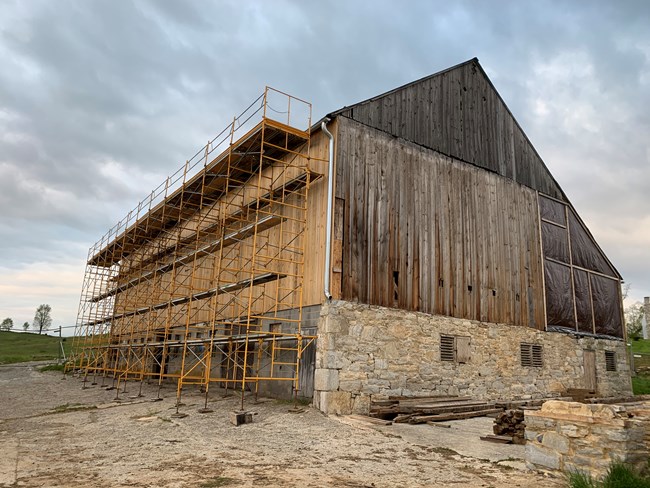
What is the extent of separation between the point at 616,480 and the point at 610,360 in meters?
16.5

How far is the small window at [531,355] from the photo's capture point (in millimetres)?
16578

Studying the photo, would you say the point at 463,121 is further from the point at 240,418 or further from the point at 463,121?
the point at 240,418

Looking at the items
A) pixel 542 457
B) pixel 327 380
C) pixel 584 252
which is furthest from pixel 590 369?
pixel 542 457

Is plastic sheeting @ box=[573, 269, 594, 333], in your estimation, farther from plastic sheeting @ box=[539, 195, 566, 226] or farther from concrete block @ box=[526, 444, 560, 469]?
concrete block @ box=[526, 444, 560, 469]

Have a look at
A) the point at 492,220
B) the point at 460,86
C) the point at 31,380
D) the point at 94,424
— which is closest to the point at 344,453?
the point at 94,424

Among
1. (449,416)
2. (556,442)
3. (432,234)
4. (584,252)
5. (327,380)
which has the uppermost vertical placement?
(584,252)

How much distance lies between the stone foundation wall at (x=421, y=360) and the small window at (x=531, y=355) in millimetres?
140

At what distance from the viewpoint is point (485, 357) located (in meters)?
15.3

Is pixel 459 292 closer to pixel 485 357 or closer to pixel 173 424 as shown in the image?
pixel 485 357

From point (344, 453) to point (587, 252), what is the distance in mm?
16808

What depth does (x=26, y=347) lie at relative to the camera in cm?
4497

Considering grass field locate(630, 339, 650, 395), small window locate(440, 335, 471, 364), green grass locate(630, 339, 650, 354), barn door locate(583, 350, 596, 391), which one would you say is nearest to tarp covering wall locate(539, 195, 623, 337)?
barn door locate(583, 350, 596, 391)

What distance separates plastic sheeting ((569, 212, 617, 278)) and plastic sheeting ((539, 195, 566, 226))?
0.64 metres

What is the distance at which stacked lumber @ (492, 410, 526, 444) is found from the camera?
29.7ft
